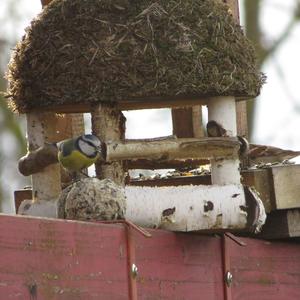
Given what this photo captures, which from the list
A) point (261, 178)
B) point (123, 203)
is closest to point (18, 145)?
point (261, 178)

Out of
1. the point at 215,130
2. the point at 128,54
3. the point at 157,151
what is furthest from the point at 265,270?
the point at 128,54

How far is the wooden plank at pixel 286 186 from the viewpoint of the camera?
16.0ft

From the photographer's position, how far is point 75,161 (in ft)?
15.1

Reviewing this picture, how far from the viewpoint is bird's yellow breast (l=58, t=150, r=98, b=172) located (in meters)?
4.53

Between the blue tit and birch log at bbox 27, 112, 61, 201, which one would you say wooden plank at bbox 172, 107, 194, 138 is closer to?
birch log at bbox 27, 112, 61, 201

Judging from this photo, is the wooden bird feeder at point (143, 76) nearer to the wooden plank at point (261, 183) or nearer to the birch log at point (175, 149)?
the birch log at point (175, 149)

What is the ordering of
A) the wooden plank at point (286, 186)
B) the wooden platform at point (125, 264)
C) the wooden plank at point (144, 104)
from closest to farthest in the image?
the wooden platform at point (125, 264) < the wooden plank at point (144, 104) < the wooden plank at point (286, 186)

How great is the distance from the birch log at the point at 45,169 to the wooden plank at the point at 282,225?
29.9 inches

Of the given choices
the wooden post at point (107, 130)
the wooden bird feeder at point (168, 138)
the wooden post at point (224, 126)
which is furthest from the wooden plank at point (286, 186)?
the wooden post at point (107, 130)

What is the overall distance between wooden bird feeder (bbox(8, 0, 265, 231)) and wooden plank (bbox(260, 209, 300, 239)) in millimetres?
400

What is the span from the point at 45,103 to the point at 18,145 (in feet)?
17.0

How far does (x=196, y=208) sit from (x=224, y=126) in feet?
1.39

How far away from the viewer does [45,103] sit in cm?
471

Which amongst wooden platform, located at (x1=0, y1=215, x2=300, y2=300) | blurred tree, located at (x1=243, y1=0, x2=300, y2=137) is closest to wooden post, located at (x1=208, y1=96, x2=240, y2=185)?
wooden platform, located at (x1=0, y1=215, x2=300, y2=300)
